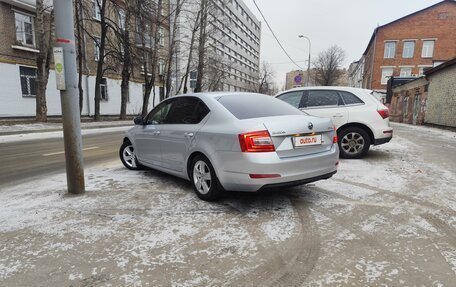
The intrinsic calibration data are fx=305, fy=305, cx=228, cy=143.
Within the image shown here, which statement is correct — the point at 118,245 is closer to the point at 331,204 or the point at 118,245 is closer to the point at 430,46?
the point at 331,204

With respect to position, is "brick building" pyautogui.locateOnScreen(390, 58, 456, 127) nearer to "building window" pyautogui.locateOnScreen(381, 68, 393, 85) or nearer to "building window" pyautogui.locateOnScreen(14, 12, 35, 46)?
"building window" pyautogui.locateOnScreen(381, 68, 393, 85)

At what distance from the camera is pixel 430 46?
40219 millimetres

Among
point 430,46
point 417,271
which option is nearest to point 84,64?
point 417,271

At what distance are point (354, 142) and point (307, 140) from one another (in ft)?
Answer: 12.8

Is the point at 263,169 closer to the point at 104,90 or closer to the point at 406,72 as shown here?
the point at 104,90

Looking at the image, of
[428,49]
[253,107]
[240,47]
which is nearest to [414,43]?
[428,49]

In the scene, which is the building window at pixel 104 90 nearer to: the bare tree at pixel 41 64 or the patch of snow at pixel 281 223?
the bare tree at pixel 41 64

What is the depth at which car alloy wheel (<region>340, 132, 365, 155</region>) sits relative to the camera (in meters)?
7.12

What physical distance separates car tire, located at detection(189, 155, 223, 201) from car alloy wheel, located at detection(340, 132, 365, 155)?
4.33m

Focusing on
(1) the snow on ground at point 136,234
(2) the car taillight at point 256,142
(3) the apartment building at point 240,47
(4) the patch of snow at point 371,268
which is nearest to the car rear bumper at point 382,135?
(1) the snow on ground at point 136,234

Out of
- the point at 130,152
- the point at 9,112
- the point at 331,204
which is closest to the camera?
the point at 331,204

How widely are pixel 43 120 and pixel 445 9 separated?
1847 inches

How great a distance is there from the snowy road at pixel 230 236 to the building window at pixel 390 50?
4311cm

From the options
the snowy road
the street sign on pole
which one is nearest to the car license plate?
the snowy road
